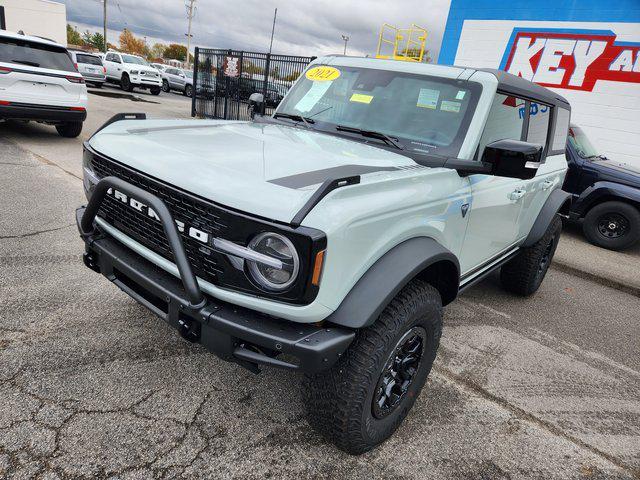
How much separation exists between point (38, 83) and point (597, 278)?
9002mm

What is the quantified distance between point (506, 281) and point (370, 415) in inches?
113

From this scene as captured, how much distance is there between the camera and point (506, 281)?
4441 mm

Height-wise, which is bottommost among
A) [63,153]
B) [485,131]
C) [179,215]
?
[63,153]

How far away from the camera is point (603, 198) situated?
698cm

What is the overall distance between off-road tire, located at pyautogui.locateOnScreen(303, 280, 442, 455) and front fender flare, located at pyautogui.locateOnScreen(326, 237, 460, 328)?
0.58 feet

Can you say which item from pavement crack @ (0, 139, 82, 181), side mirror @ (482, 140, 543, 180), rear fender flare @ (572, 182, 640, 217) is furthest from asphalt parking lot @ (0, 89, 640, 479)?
rear fender flare @ (572, 182, 640, 217)

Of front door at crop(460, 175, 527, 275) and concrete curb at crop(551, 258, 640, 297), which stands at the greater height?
front door at crop(460, 175, 527, 275)

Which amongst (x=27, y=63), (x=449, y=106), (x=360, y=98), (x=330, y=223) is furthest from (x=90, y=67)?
(x=330, y=223)

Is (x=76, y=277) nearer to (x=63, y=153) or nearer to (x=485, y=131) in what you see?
(x=485, y=131)

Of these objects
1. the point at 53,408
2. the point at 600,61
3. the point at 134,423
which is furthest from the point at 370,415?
the point at 600,61

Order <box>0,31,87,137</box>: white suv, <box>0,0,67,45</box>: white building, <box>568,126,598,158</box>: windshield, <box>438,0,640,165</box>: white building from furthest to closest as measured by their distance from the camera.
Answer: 1. <box>0,0,67,45</box>: white building
2. <box>438,0,640,165</box>: white building
3. <box>0,31,87,137</box>: white suv
4. <box>568,126,598,158</box>: windshield

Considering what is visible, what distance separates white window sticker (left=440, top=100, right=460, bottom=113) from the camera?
2.77 m

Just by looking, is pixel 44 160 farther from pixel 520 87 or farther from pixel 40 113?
pixel 520 87

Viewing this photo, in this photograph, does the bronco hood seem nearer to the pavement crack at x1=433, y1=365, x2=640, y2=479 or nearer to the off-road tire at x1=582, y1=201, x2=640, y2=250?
the pavement crack at x1=433, y1=365, x2=640, y2=479
